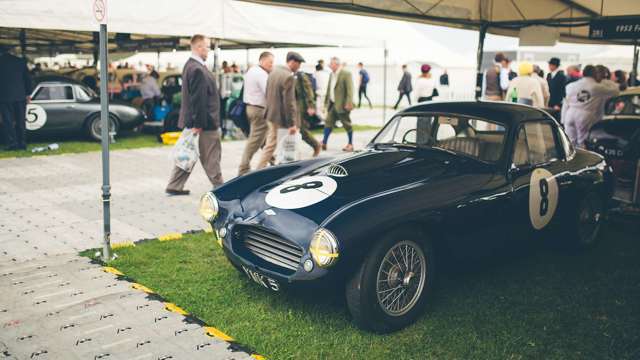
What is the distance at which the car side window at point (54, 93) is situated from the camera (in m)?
12.3

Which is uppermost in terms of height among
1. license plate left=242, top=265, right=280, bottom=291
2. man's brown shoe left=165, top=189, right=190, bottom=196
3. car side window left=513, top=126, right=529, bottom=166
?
car side window left=513, top=126, right=529, bottom=166

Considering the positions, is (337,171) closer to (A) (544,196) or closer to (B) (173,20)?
(A) (544,196)

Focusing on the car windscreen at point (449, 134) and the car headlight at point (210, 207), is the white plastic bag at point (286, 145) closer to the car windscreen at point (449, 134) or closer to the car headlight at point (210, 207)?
the car windscreen at point (449, 134)

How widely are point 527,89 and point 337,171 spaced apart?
7.04 meters

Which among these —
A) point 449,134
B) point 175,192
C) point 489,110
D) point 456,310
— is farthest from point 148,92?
point 456,310

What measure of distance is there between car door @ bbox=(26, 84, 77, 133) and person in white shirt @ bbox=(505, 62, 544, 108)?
8.85 m

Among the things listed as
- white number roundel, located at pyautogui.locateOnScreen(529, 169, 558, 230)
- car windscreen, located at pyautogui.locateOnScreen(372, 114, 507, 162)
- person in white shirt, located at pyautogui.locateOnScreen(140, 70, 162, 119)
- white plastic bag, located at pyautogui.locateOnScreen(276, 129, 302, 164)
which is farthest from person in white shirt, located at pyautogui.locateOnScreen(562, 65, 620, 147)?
person in white shirt, located at pyautogui.locateOnScreen(140, 70, 162, 119)

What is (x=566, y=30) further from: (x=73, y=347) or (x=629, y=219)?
(x=73, y=347)

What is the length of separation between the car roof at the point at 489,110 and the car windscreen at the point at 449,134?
56mm

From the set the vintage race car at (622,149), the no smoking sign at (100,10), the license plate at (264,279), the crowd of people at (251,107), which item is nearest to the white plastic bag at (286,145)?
the crowd of people at (251,107)

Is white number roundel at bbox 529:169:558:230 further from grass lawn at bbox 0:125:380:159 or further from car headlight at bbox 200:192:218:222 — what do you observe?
→ grass lawn at bbox 0:125:380:159

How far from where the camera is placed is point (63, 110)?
12414 mm

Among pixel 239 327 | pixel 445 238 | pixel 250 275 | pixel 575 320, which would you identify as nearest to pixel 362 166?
pixel 445 238

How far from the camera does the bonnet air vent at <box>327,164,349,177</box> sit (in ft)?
14.4
